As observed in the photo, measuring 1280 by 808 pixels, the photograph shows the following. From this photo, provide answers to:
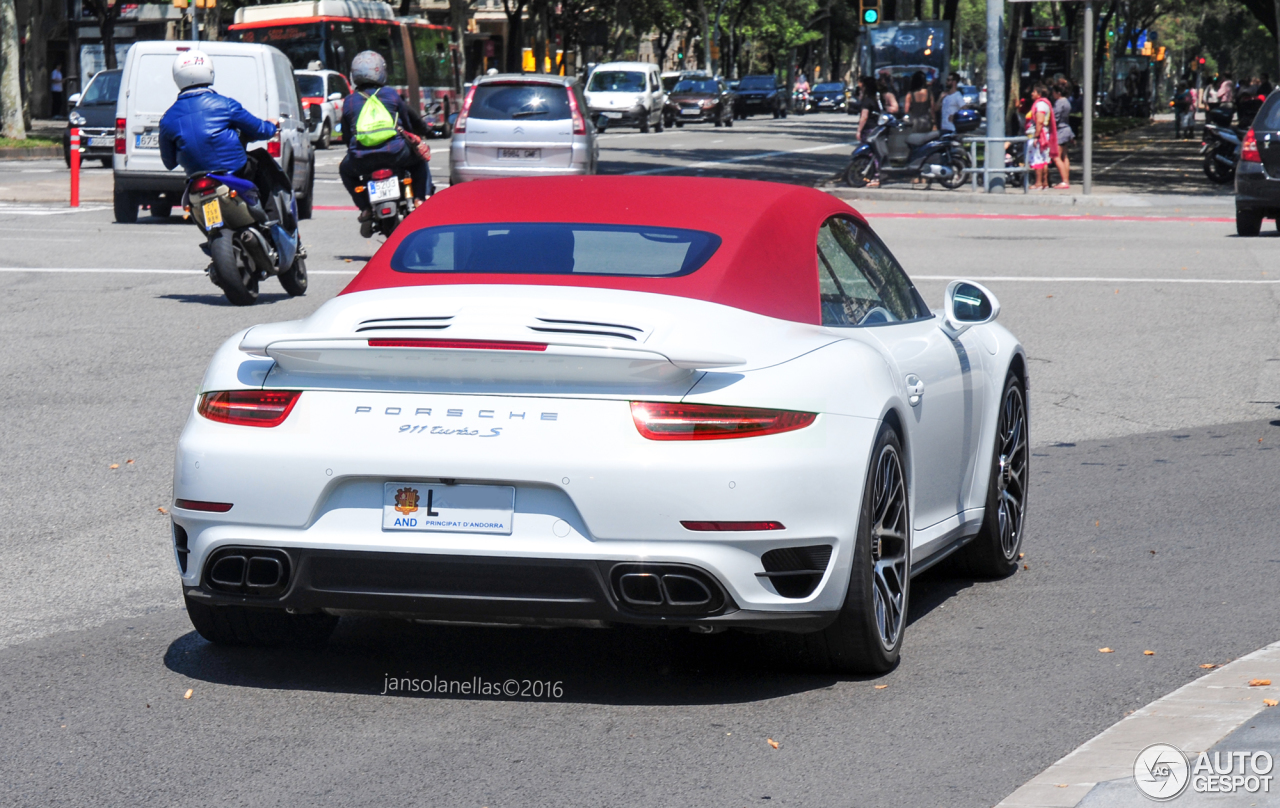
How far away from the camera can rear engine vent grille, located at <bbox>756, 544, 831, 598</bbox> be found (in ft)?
15.0

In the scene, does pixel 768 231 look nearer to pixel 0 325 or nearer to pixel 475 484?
pixel 475 484

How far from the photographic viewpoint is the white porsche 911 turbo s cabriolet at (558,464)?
4453 millimetres

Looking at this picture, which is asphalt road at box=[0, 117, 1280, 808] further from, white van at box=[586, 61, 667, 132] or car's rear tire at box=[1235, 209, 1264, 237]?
white van at box=[586, 61, 667, 132]

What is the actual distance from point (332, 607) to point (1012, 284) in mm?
12483

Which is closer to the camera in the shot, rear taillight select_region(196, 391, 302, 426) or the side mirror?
rear taillight select_region(196, 391, 302, 426)

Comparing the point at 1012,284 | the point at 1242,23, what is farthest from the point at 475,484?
the point at 1242,23

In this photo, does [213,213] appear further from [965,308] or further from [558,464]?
[558,464]

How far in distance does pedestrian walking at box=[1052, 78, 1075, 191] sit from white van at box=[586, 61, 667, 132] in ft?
77.2

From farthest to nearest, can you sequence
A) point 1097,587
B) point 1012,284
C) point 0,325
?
point 1012,284
point 0,325
point 1097,587

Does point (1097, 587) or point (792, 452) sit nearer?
point (792, 452)

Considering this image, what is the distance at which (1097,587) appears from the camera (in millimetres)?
6176

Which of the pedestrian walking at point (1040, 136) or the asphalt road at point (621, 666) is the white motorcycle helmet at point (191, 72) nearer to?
the asphalt road at point (621, 666)

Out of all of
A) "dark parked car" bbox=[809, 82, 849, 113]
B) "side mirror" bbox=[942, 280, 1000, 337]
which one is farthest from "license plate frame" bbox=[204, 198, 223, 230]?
"dark parked car" bbox=[809, 82, 849, 113]

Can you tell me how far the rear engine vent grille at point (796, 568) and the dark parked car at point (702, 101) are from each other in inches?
2391
